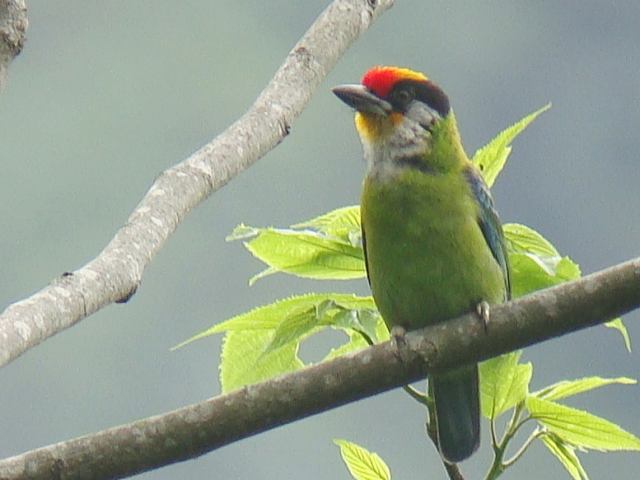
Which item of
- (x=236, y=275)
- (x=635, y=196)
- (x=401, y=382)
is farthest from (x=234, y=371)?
(x=635, y=196)

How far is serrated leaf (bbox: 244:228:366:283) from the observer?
2.81 m

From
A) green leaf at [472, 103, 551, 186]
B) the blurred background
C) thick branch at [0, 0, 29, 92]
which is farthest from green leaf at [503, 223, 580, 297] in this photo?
the blurred background

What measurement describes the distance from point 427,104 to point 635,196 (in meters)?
22.5

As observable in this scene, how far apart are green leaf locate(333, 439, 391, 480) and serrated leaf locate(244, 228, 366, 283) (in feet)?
1.09

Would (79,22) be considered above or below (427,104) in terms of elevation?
above

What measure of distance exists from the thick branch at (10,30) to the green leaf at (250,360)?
0.71 m

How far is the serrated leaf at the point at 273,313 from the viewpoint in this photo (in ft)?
8.96

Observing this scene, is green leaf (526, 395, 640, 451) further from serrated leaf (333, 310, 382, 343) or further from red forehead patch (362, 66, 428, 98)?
red forehead patch (362, 66, 428, 98)

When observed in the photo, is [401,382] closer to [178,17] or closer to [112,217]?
[112,217]

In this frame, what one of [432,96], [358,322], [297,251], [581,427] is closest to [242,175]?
[432,96]

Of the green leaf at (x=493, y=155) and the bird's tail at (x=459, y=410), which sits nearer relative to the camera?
the green leaf at (x=493, y=155)

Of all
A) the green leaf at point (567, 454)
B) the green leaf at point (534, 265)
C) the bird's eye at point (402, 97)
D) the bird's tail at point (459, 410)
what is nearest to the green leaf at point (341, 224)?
the green leaf at point (534, 265)

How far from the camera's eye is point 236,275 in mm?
24156

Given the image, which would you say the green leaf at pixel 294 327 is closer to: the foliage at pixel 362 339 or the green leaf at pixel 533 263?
the foliage at pixel 362 339
